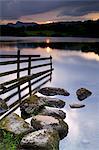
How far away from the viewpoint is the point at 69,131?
14.8 metres

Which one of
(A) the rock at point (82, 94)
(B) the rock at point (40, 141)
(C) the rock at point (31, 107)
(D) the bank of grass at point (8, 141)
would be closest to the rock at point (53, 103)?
(C) the rock at point (31, 107)

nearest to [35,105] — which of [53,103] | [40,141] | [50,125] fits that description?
[53,103]

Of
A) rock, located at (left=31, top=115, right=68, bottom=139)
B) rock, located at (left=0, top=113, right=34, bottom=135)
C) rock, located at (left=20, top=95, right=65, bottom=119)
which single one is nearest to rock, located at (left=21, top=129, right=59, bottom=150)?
rock, located at (left=0, top=113, right=34, bottom=135)

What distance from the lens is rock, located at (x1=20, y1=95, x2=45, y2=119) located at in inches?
674

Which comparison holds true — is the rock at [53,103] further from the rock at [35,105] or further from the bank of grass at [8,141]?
the bank of grass at [8,141]

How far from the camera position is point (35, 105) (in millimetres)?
17547

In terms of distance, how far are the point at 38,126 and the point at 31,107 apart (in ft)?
11.6

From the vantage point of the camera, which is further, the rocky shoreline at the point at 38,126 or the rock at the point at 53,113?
the rock at the point at 53,113

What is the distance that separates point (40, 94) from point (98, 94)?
10.8 feet

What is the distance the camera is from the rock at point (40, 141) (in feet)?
38.7

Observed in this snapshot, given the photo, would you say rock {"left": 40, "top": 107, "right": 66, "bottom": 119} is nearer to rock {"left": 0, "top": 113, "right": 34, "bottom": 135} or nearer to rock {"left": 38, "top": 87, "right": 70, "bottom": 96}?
rock {"left": 0, "top": 113, "right": 34, "bottom": 135}

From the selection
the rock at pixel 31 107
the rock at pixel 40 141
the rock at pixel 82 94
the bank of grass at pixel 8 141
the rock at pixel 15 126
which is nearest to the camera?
the bank of grass at pixel 8 141

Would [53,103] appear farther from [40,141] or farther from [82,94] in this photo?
[40,141]

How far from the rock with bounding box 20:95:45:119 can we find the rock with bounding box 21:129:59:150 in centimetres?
453
